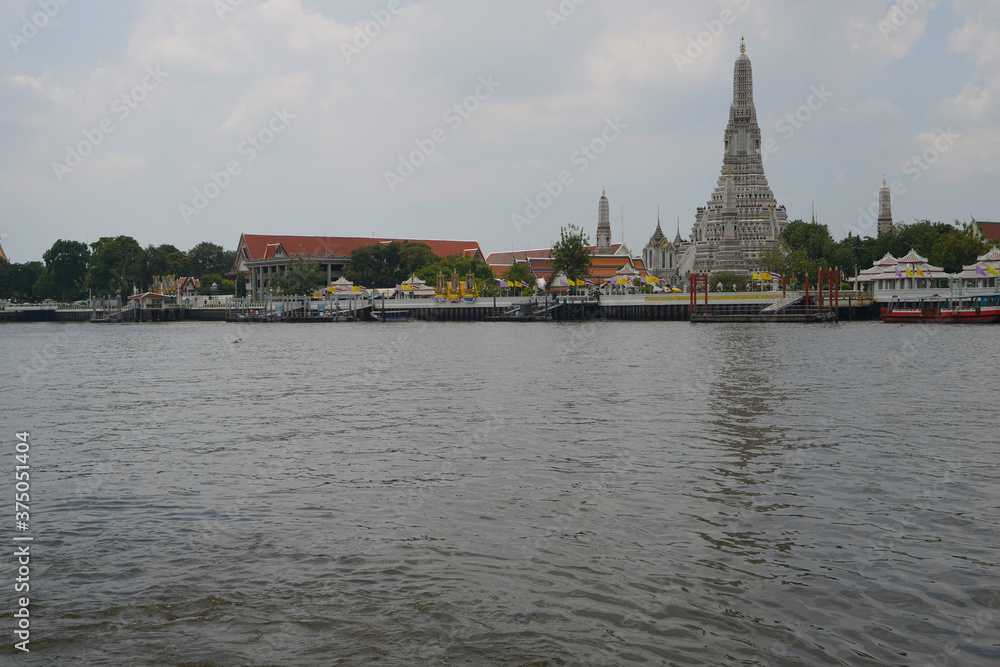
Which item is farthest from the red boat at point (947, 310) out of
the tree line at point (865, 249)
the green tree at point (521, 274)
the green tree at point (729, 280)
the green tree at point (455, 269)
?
the green tree at point (521, 274)

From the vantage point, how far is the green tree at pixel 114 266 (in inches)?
5123

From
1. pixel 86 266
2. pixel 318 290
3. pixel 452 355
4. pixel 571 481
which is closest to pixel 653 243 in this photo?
pixel 318 290

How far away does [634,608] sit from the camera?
7.31 meters

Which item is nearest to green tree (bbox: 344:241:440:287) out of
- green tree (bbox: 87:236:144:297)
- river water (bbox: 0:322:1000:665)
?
green tree (bbox: 87:236:144:297)

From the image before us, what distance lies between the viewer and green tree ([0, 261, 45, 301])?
14850 centimetres

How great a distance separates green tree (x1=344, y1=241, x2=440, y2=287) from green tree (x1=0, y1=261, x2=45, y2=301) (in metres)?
63.6

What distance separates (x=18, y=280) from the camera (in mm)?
148875

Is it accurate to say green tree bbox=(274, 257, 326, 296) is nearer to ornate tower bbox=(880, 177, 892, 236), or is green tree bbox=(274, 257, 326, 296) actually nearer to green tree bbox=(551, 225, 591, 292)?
green tree bbox=(551, 225, 591, 292)

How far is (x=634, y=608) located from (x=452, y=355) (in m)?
32.7

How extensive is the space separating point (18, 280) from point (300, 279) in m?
64.9

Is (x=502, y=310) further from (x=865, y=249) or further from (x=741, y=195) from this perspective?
(x=741, y=195)

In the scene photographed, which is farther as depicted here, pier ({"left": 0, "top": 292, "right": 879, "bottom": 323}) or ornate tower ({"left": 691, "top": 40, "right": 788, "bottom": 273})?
ornate tower ({"left": 691, "top": 40, "right": 788, "bottom": 273})

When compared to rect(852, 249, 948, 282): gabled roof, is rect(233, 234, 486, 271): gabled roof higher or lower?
higher

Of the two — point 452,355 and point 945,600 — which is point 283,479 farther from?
point 452,355
